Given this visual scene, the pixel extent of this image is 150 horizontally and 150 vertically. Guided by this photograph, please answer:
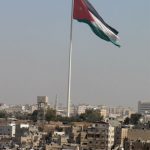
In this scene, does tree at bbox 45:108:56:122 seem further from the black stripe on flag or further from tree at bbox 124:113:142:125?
the black stripe on flag

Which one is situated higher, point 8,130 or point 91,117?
point 91,117

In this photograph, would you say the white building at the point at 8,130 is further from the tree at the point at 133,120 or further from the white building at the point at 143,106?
the white building at the point at 143,106

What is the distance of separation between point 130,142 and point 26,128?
13576 mm

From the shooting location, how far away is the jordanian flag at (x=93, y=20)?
20906 millimetres

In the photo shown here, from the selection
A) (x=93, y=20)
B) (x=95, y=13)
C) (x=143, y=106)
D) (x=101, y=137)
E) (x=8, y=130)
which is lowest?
(x=101, y=137)

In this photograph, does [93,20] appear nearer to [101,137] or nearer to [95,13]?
[95,13]

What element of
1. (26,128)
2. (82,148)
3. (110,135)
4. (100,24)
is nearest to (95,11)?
(100,24)

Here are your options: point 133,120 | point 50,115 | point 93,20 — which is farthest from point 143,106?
point 93,20

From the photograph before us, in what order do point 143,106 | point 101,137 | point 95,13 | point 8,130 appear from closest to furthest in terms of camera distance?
point 95,13 < point 101,137 < point 8,130 < point 143,106

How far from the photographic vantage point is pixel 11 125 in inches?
1996

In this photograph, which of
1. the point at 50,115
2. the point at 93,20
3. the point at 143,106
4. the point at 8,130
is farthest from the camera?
the point at 143,106

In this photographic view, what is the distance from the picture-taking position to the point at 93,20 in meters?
21.5

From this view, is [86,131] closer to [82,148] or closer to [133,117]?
[82,148]

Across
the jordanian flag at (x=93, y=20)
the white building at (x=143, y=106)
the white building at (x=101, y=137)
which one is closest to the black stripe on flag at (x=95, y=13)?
the jordanian flag at (x=93, y=20)
